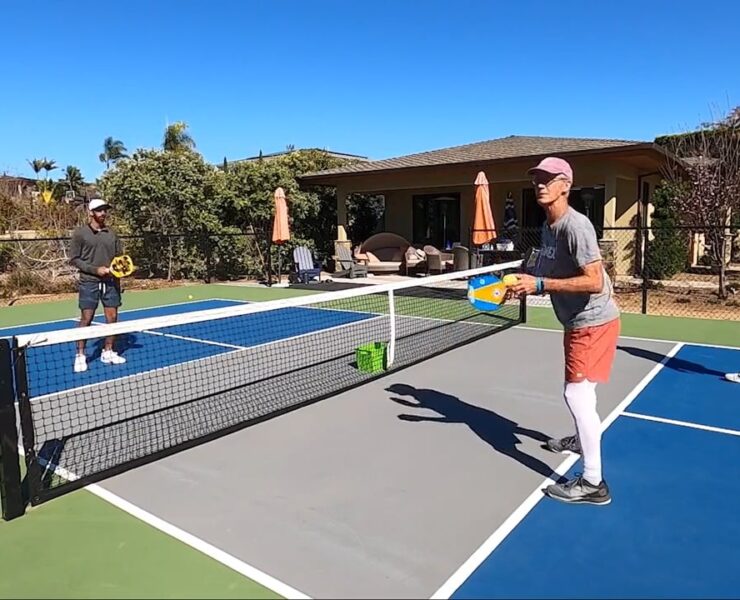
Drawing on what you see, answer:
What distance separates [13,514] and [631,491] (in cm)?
375

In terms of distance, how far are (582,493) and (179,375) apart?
4634 millimetres

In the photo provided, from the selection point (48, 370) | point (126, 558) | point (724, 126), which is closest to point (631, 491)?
point (126, 558)

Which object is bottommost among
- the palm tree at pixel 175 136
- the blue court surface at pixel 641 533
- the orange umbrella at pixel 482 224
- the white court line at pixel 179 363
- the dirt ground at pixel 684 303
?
the blue court surface at pixel 641 533

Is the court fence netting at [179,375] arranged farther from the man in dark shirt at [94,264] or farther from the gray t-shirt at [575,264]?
the gray t-shirt at [575,264]

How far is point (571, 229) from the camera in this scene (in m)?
3.32

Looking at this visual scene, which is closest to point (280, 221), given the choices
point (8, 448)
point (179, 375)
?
point (179, 375)

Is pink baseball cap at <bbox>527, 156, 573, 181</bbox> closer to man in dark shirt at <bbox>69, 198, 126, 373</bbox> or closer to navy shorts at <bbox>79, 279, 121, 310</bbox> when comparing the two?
man in dark shirt at <bbox>69, 198, 126, 373</bbox>

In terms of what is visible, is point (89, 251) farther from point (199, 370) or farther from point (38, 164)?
point (38, 164)

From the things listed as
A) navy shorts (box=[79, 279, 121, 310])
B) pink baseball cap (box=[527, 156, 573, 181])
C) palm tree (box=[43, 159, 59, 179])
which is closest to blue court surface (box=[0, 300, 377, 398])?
navy shorts (box=[79, 279, 121, 310])

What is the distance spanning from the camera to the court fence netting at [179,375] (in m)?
3.76

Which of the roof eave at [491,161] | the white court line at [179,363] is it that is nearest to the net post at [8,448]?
the white court line at [179,363]

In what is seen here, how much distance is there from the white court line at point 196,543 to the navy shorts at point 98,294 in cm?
319

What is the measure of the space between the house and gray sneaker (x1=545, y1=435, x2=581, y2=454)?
8.55m

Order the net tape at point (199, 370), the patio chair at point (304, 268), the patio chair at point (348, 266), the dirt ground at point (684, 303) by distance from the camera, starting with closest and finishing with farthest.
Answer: the net tape at point (199, 370) → the dirt ground at point (684, 303) → the patio chair at point (304, 268) → the patio chair at point (348, 266)
